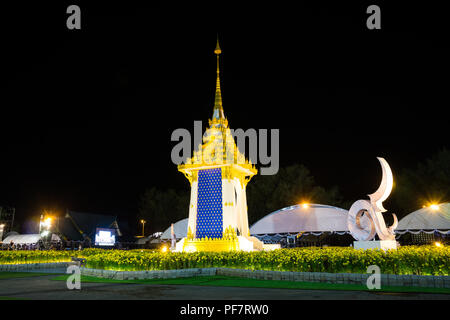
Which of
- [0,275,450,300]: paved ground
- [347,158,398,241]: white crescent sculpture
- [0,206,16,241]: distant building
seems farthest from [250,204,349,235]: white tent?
[0,206,16,241]: distant building

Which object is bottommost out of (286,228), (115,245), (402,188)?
(115,245)

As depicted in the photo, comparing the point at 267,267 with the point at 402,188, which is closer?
the point at 267,267

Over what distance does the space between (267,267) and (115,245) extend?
36.4 m

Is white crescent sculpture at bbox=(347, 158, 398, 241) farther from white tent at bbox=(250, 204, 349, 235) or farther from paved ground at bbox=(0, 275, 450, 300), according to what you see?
white tent at bbox=(250, 204, 349, 235)

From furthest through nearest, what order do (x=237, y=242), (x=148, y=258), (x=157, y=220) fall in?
(x=157, y=220)
(x=237, y=242)
(x=148, y=258)

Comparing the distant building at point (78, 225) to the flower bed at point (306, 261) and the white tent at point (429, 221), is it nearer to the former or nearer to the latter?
the white tent at point (429, 221)

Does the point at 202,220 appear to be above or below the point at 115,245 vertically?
above

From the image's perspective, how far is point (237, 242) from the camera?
21.6 m

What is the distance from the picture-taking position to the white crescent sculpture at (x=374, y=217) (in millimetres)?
16625

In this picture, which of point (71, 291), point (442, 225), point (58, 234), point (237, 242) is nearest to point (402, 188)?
A: point (442, 225)

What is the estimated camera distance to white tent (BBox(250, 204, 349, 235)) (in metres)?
33.6

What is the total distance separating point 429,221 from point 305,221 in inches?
401
